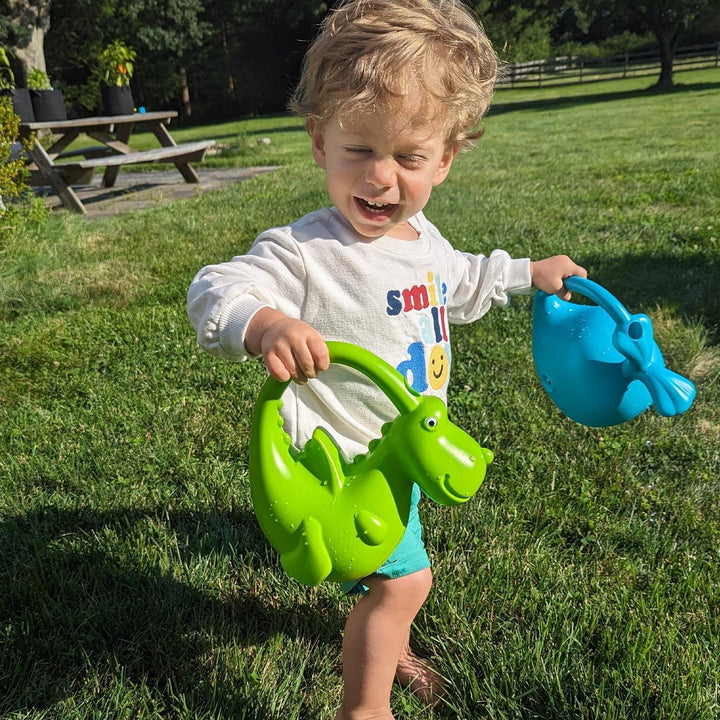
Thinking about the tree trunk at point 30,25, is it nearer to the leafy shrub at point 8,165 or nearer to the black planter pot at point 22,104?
the black planter pot at point 22,104

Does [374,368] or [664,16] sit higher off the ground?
[374,368]

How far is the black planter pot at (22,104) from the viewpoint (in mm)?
7758

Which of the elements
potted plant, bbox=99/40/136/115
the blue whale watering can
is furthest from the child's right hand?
potted plant, bbox=99/40/136/115

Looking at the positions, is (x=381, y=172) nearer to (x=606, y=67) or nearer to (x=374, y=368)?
(x=374, y=368)

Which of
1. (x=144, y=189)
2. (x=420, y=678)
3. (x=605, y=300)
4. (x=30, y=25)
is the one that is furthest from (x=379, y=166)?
(x=30, y=25)

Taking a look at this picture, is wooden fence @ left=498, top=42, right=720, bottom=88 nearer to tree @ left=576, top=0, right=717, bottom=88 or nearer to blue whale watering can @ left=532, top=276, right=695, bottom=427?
tree @ left=576, top=0, right=717, bottom=88

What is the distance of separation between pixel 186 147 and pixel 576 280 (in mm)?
8053

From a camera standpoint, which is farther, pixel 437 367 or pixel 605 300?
pixel 437 367

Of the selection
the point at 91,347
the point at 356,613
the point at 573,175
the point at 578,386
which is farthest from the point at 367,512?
the point at 573,175

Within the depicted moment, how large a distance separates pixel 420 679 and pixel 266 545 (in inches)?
25.0

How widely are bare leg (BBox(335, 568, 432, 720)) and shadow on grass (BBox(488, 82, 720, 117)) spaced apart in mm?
21306

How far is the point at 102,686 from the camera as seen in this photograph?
1679mm

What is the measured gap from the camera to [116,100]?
30.0 feet

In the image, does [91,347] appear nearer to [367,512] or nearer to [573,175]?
[367,512]
